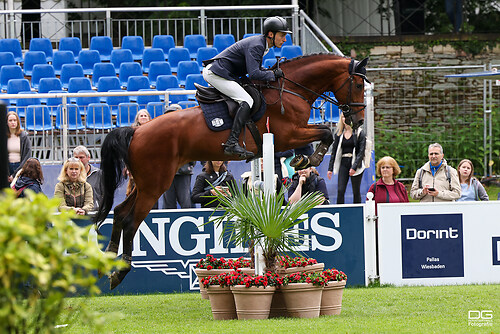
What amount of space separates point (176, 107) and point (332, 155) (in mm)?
2414

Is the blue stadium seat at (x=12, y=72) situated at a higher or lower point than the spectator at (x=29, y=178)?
higher

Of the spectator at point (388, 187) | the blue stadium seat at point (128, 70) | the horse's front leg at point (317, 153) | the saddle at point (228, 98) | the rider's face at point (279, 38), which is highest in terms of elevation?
the blue stadium seat at point (128, 70)

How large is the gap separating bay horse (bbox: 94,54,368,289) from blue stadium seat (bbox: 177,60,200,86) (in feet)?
19.7

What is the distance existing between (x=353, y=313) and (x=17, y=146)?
5459mm

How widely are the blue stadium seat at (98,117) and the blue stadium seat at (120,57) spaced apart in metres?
3.15

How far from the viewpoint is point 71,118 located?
11375mm

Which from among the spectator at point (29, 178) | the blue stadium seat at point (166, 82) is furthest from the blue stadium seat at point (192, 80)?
the spectator at point (29, 178)

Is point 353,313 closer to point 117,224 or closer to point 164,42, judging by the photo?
point 117,224

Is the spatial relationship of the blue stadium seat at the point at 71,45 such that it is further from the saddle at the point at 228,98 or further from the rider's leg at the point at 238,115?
the rider's leg at the point at 238,115

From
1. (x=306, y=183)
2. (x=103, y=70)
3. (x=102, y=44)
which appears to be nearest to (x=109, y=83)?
(x=103, y=70)

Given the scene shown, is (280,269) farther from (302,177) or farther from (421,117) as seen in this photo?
(421,117)

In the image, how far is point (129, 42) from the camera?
15125 millimetres

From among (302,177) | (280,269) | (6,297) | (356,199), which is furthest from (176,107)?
(6,297)

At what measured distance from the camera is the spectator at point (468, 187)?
9.92 meters
